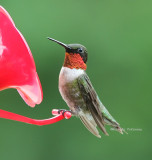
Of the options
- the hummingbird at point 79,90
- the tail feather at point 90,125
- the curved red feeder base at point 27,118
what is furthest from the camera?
the hummingbird at point 79,90

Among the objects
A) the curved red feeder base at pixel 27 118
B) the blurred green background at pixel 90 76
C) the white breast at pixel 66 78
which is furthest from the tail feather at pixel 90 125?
the blurred green background at pixel 90 76

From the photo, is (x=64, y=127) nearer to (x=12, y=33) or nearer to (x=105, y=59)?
(x=105, y=59)

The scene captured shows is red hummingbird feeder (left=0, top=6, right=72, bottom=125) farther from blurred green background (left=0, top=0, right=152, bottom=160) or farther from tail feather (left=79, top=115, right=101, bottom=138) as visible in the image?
blurred green background (left=0, top=0, right=152, bottom=160)

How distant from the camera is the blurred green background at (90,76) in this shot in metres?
4.20

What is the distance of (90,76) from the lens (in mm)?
4359

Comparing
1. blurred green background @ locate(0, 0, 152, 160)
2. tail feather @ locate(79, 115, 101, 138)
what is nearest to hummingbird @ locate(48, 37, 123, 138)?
tail feather @ locate(79, 115, 101, 138)

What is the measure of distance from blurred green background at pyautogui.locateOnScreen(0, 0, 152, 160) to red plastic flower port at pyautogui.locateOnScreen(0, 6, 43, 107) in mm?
→ 2031

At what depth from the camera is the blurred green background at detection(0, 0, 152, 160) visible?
4.20m

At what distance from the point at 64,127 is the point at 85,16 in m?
1.23

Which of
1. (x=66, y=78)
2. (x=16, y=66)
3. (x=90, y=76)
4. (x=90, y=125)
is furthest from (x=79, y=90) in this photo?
(x=90, y=76)

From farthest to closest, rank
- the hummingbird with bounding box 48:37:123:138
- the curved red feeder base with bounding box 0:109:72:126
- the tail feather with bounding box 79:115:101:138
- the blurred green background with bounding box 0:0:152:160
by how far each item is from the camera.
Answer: the blurred green background with bounding box 0:0:152:160, the hummingbird with bounding box 48:37:123:138, the tail feather with bounding box 79:115:101:138, the curved red feeder base with bounding box 0:109:72:126

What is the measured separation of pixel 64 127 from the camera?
4355 millimetres

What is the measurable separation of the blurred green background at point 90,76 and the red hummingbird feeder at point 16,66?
2.03 metres

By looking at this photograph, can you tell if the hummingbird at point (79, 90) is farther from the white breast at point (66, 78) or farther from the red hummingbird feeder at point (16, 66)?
the red hummingbird feeder at point (16, 66)
